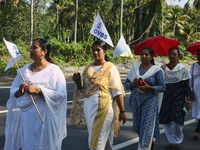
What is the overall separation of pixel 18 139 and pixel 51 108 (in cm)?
59

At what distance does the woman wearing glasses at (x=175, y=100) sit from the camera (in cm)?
487

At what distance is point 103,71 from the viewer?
3523mm

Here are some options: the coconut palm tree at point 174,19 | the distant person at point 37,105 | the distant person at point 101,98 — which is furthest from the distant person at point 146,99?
the coconut palm tree at point 174,19

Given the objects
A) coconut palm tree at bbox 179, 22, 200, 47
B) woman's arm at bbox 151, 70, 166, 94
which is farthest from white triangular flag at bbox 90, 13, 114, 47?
coconut palm tree at bbox 179, 22, 200, 47

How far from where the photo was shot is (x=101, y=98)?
3.49m

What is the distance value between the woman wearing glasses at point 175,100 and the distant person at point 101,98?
5.53ft

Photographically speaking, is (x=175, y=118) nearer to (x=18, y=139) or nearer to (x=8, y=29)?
(x=18, y=139)

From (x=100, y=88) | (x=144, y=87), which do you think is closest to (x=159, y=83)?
(x=144, y=87)

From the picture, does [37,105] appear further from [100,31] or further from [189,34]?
[189,34]

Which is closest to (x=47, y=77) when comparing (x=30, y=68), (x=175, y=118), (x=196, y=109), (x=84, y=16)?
(x=30, y=68)

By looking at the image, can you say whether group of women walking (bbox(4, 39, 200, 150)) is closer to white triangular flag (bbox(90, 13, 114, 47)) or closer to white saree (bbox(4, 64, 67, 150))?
white saree (bbox(4, 64, 67, 150))

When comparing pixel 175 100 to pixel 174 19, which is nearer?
pixel 175 100

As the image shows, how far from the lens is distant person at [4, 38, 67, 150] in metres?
3.15

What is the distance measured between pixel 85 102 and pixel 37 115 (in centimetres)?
72
